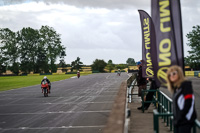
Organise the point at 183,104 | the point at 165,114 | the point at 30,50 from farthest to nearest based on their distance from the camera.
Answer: the point at 30,50 < the point at 165,114 < the point at 183,104

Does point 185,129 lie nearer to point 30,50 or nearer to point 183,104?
point 183,104

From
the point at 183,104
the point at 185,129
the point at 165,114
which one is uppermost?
the point at 183,104

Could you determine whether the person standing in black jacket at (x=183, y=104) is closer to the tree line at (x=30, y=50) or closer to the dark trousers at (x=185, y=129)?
the dark trousers at (x=185, y=129)

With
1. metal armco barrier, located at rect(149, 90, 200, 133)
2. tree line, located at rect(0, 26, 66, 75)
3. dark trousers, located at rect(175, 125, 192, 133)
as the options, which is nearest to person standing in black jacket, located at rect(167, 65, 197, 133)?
dark trousers, located at rect(175, 125, 192, 133)

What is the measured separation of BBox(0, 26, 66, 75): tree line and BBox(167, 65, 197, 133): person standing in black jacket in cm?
10258

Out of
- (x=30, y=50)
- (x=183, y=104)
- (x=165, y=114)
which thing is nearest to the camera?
(x=183, y=104)

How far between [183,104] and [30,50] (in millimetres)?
112314

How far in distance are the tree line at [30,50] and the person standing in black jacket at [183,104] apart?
4039 inches

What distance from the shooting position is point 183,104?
173 inches

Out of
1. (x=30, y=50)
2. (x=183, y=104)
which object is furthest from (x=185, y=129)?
(x=30, y=50)

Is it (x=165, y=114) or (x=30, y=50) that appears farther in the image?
(x=30, y=50)

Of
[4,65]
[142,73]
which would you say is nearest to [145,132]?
[142,73]

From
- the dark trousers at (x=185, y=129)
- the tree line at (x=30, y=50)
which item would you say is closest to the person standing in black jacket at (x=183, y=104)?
the dark trousers at (x=185, y=129)

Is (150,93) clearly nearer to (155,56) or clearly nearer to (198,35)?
(155,56)
